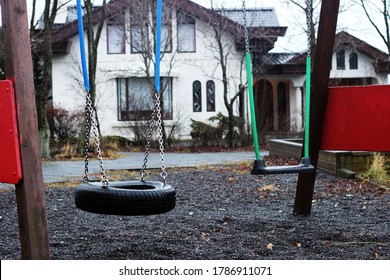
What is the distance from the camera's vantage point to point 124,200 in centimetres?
338

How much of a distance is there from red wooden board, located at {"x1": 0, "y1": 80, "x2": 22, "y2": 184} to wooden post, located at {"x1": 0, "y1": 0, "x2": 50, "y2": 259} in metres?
0.03

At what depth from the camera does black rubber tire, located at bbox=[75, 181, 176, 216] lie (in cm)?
339

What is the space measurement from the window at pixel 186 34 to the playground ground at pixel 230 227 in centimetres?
1450

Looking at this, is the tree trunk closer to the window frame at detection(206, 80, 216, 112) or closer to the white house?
the white house

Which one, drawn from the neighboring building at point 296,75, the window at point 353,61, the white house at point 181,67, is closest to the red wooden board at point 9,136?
the white house at point 181,67

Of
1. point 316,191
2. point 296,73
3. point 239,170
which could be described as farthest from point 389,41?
point 316,191

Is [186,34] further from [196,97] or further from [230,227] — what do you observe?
[230,227]

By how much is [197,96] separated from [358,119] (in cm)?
1818

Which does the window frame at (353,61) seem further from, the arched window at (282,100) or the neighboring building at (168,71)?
the neighboring building at (168,71)

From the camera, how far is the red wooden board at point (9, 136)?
10.3ft

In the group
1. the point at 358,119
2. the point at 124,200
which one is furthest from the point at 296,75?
the point at 124,200

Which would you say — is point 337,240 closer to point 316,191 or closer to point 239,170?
point 316,191

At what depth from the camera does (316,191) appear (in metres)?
7.46

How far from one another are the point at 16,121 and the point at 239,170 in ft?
24.9
